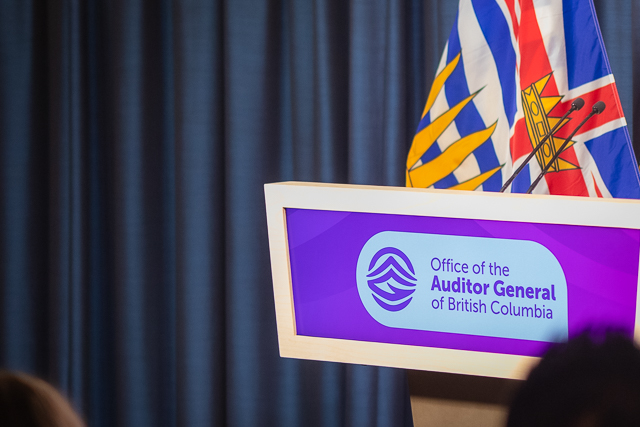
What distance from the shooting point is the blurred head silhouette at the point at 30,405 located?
1.19ft

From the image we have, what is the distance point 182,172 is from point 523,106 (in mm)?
1235

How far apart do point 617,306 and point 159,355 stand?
1.74m

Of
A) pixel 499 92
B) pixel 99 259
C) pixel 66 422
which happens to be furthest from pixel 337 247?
pixel 99 259

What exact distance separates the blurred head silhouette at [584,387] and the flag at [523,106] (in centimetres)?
71

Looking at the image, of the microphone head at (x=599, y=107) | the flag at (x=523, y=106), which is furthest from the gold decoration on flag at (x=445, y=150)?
the microphone head at (x=599, y=107)

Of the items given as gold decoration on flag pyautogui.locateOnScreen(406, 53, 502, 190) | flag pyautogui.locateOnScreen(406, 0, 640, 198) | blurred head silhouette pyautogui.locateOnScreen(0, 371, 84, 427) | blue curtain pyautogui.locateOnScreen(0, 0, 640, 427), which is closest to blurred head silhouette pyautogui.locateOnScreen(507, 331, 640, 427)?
blurred head silhouette pyautogui.locateOnScreen(0, 371, 84, 427)

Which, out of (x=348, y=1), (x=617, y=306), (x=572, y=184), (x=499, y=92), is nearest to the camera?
(x=617, y=306)

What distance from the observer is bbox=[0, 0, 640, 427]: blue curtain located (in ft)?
5.93

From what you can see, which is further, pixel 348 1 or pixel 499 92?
pixel 348 1

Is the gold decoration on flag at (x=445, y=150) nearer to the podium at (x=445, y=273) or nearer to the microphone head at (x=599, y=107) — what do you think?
the microphone head at (x=599, y=107)

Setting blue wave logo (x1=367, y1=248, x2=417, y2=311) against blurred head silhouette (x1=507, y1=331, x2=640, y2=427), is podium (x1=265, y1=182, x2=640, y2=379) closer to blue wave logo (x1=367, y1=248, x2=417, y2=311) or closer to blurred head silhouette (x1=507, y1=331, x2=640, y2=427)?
blue wave logo (x1=367, y1=248, x2=417, y2=311)

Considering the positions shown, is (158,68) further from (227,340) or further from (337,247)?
(337,247)

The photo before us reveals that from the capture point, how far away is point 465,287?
739 mm

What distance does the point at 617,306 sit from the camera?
0.69 m
